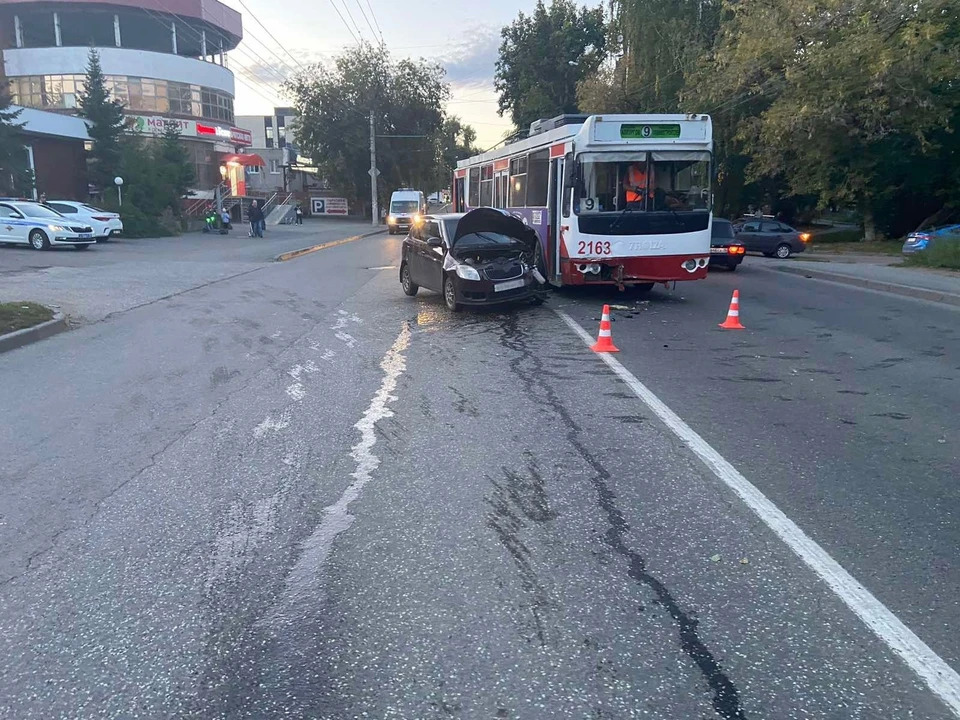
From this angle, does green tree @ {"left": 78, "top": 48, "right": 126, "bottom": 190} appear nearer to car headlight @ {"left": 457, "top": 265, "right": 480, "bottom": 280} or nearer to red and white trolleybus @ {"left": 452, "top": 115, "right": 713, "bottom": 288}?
car headlight @ {"left": 457, "top": 265, "right": 480, "bottom": 280}

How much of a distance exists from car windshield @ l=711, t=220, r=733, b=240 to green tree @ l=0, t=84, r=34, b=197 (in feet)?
96.0

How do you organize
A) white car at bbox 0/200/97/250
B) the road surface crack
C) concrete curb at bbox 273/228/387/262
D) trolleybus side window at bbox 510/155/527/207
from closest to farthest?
the road surface crack, trolleybus side window at bbox 510/155/527/207, white car at bbox 0/200/97/250, concrete curb at bbox 273/228/387/262

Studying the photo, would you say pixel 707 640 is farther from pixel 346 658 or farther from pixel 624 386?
pixel 624 386

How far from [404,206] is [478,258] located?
118ft

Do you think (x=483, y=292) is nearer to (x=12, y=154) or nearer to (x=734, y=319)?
(x=734, y=319)

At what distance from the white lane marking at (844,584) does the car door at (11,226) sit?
2690 centimetres

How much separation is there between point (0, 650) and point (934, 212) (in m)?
41.5

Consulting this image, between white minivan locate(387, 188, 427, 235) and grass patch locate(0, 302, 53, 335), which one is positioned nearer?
grass patch locate(0, 302, 53, 335)

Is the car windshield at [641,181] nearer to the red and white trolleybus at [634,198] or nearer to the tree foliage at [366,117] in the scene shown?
the red and white trolleybus at [634,198]

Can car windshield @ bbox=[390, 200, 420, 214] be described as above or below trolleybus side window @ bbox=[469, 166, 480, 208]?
below

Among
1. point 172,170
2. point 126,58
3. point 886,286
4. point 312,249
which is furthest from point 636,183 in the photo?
point 126,58

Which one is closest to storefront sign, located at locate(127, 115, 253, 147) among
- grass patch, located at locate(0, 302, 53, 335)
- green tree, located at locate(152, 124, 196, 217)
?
green tree, located at locate(152, 124, 196, 217)

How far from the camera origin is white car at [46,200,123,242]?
101 feet

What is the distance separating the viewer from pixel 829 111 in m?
28.8
